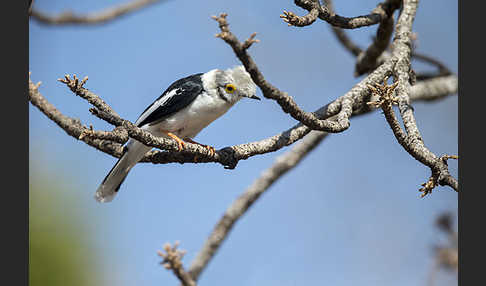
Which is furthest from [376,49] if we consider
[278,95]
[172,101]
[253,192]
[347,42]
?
[278,95]

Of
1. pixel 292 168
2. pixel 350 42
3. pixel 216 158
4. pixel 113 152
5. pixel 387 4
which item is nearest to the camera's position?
pixel 216 158

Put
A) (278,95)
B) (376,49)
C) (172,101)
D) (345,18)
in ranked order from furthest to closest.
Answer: (376,49) → (172,101) → (345,18) → (278,95)

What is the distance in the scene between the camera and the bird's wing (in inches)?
168

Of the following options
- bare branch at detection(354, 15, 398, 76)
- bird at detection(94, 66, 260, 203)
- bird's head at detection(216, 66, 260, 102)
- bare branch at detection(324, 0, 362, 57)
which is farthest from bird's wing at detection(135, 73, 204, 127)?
bare branch at detection(324, 0, 362, 57)

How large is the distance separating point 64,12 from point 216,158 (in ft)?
11.4

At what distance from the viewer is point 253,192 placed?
5.44m

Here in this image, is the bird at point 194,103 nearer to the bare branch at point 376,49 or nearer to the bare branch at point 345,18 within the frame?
the bare branch at point 345,18

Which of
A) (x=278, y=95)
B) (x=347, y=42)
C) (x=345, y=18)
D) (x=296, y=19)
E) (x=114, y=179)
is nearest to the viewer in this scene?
(x=278, y=95)

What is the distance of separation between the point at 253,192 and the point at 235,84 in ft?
5.26

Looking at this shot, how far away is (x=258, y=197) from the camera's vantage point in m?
5.44

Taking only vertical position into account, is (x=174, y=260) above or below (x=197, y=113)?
below

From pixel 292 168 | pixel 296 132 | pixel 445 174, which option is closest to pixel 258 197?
pixel 292 168

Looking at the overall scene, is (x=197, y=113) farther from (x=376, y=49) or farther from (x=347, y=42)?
(x=347, y=42)

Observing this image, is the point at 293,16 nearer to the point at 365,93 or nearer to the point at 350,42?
the point at 365,93
